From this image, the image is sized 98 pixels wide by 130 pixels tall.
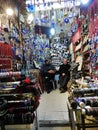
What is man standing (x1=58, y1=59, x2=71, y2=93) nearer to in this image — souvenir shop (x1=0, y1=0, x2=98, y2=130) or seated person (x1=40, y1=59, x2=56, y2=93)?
souvenir shop (x1=0, y1=0, x2=98, y2=130)

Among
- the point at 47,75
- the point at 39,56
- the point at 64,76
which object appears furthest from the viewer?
the point at 39,56

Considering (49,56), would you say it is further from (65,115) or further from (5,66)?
(65,115)

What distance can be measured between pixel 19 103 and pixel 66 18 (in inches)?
259

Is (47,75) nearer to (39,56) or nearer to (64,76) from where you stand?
(64,76)

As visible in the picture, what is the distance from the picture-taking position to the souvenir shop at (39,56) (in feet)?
7.70

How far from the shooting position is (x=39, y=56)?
12.0 metres

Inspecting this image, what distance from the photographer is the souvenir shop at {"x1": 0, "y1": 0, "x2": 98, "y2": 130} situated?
2.35 m

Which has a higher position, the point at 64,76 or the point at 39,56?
the point at 39,56

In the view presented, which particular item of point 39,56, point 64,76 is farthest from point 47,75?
point 39,56

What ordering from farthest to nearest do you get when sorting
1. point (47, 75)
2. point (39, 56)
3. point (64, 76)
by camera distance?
1. point (39, 56)
2. point (47, 75)
3. point (64, 76)

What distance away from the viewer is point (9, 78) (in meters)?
4.70

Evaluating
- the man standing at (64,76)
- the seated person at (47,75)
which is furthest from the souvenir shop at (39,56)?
the seated person at (47,75)

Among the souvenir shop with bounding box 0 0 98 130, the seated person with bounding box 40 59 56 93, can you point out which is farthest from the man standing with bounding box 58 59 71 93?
the seated person with bounding box 40 59 56 93

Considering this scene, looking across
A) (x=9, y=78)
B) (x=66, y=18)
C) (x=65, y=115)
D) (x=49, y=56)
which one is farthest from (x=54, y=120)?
(x=49, y=56)
